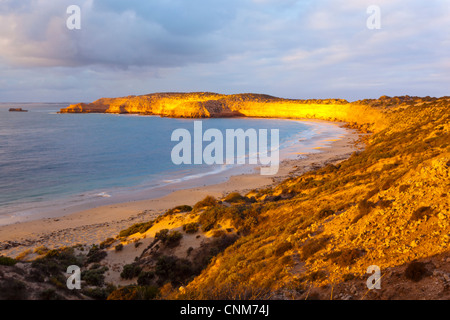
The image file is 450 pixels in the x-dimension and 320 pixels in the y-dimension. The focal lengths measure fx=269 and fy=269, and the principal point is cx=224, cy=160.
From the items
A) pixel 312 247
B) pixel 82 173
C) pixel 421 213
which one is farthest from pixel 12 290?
pixel 82 173

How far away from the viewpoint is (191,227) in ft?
47.1

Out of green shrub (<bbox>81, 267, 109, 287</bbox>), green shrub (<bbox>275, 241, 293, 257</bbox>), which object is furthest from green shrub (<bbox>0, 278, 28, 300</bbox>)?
green shrub (<bbox>275, 241, 293, 257</bbox>)

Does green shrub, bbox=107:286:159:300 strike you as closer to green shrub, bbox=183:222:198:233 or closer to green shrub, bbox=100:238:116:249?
green shrub, bbox=183:222:198:233

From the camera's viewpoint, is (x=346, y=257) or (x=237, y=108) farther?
(x=237, y=108)

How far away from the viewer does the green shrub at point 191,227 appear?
559 inches

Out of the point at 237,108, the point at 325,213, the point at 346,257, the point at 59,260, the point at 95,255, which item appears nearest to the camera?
the point at 346,257

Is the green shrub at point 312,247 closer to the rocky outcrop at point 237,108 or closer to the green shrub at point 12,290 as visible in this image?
the green shrub at point 12,290

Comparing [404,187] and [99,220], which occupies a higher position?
[404,187]

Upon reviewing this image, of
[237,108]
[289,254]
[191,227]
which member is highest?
[237,108]

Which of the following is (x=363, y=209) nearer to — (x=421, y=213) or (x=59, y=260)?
(x=421, y=213)

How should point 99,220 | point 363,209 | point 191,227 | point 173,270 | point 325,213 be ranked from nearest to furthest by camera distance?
point 363,209 → point 325,213 → point 173,270 → point 191,227 → point 99,220

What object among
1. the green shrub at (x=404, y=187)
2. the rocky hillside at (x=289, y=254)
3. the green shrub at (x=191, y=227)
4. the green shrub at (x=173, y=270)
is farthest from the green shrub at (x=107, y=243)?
the green shrub at (x=404, y=187)
